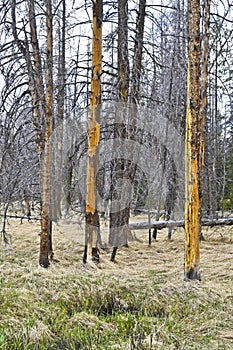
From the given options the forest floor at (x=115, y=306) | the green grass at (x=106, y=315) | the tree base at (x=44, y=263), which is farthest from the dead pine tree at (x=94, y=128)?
the green grass at (x=106, y=315)

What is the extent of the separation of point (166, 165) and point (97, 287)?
18.4 ft

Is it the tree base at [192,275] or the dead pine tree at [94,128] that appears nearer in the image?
the tree base at [192,275]

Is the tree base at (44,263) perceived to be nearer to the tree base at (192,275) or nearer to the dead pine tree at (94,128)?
the dead pine tree at (94,128)

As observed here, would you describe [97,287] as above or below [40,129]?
below

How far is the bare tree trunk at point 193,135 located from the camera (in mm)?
5246

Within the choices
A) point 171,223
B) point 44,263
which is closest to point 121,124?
point 171,223

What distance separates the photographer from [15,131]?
666 centimetres

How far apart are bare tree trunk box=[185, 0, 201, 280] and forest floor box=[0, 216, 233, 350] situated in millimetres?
705

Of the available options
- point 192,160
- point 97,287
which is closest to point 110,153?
point 192,160

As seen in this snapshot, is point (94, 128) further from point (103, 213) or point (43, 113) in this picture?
point (103, 213)

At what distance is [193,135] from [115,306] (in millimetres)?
2418

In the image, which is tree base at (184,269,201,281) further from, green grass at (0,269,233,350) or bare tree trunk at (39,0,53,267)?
bare tree trunk at (39,0,53,267)

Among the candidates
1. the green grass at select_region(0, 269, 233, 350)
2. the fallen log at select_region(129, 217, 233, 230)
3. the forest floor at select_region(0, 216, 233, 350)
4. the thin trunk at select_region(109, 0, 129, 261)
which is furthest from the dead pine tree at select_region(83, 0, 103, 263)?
the fallen log at select_region(129, 217, 233, 230)

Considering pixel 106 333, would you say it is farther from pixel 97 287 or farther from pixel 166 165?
pixel 166 165
